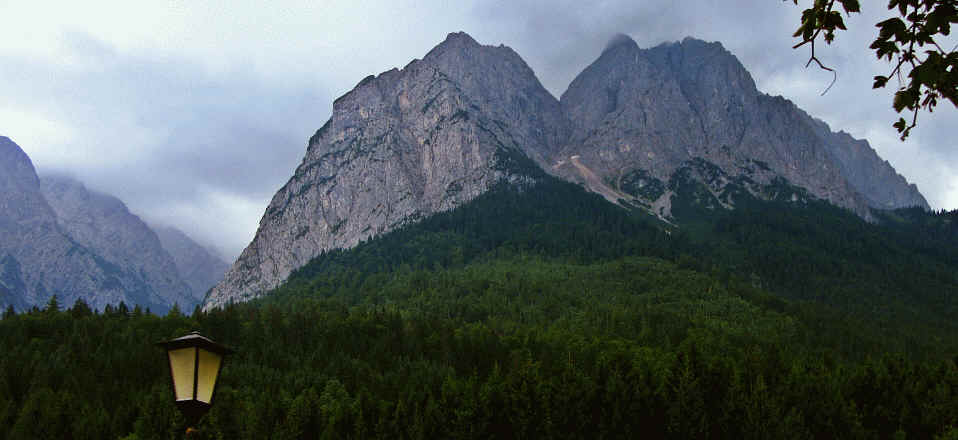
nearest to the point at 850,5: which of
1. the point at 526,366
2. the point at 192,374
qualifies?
the point at 192,374

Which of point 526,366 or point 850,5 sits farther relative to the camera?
point 526,366

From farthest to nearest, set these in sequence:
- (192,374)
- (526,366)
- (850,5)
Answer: (526,366) < (192,374) < (850,5)

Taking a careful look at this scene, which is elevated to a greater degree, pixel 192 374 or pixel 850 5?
pixel 850 5

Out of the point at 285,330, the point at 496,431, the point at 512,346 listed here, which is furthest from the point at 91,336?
the point at 496,431

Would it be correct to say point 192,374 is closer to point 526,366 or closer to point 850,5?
point 850,5

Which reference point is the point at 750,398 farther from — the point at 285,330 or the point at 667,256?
the point at 667,256

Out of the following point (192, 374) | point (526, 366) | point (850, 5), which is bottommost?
point (526, 366)

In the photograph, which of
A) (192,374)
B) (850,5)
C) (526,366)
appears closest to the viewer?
(850,5)

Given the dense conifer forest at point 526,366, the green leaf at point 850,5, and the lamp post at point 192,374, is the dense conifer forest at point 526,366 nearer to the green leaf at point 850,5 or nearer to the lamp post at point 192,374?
the lamp post at point 192,374

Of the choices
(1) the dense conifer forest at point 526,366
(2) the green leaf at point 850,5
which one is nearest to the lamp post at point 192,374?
(1) the dense conifer forest at point 526,366

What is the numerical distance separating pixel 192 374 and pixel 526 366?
64.1m

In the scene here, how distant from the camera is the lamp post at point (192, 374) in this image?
989cm

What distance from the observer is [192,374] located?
1002 cm

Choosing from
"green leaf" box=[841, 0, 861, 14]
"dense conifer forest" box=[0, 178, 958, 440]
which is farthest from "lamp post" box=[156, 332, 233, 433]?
"green leaf" box=[841, 0, 861, 14]
